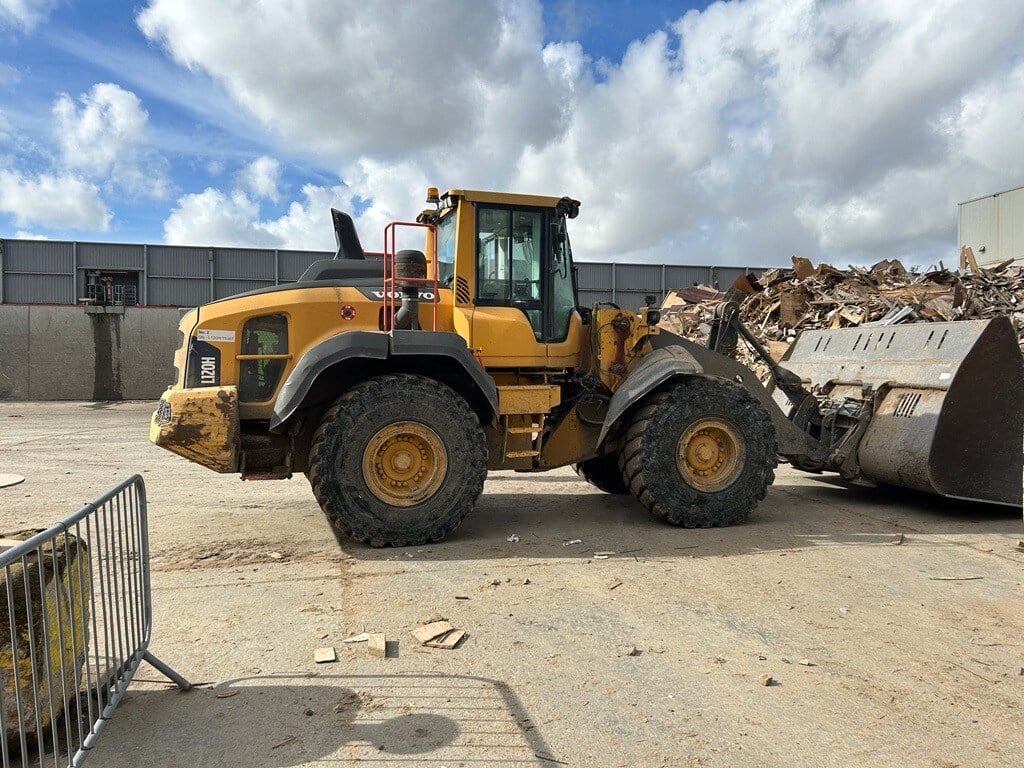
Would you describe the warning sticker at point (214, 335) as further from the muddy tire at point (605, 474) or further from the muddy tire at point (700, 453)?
the muddy tire at point (605, 474)

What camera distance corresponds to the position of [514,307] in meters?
6.34

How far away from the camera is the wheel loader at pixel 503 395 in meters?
5.53

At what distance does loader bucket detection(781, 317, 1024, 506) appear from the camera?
654 cm

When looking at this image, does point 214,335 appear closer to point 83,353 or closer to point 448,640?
point 448,640

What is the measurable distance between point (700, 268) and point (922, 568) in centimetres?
2785

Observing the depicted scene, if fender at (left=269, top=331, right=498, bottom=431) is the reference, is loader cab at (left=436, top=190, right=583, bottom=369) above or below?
above

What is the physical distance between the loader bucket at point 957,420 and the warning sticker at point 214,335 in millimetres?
5959

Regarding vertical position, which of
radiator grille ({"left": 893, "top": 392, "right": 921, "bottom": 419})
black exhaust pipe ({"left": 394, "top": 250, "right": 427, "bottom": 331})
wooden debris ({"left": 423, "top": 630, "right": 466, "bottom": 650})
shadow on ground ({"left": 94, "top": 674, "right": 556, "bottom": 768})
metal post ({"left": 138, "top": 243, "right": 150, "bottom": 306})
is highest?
metal post ({"left": 138, "top": 243, "right": 150, "bottom": 306})

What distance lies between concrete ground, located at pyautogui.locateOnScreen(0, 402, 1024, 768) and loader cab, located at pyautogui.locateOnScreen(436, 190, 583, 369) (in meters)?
1.62

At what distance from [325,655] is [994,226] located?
28422 millimetres

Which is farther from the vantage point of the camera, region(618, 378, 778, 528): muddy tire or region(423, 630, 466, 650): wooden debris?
region(618, 378, 778, 528): muddy tire

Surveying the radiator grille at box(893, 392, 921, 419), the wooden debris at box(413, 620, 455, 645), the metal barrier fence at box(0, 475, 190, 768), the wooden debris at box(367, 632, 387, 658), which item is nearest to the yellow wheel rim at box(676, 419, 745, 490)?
the radiator grille at box(893, 392, 921, 419)

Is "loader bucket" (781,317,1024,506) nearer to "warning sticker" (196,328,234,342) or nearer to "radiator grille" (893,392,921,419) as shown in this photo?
"radiator grille" (893,392,921,419)

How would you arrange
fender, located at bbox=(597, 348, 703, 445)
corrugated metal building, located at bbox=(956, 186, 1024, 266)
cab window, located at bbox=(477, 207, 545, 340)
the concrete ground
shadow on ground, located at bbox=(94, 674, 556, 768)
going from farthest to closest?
corrugated metal building, located at bbox=(956, 186, 1024, 266) → cab window, located at bbox=(477, 207, 545, 340) → fender, located at bbox=(597, 348, 703, 445) → the concrete ground → shadow on ground, located at bbox=(94, 674, 556, 768)
